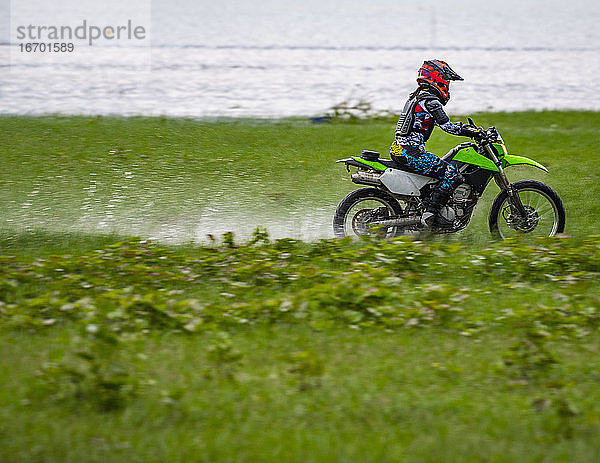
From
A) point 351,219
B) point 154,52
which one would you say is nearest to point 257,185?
point 351,219

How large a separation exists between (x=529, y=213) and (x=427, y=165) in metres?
1.27

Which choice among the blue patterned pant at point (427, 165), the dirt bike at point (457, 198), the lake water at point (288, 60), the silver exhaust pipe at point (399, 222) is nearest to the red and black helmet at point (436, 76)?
the dirt bike at point (457, 198)

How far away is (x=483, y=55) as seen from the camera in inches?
1040

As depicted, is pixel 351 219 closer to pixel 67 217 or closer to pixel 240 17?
pixel 67 217

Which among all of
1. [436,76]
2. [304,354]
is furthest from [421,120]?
[304,354]

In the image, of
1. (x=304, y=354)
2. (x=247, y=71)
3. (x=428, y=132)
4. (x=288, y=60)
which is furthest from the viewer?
(x=288, y=60)

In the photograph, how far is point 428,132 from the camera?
27.3ft

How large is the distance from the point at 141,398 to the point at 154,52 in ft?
74.4

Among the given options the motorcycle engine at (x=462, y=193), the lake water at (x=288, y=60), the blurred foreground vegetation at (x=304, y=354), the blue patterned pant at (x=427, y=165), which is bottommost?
the blurred foreground vegetation at (x=304, y=354)

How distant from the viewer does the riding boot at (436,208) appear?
8297mm

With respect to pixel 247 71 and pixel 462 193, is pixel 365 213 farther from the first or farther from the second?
pixel 247 71

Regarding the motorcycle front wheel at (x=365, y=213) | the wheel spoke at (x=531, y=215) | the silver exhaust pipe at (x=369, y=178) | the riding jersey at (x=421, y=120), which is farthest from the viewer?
the wheel spoke at (x=531, y=215)

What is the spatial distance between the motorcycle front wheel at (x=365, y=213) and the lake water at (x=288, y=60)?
872 cm

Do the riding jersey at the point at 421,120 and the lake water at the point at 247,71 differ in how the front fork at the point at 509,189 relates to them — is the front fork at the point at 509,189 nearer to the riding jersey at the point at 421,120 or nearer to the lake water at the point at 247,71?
the riding jersey at the point at 421,120
